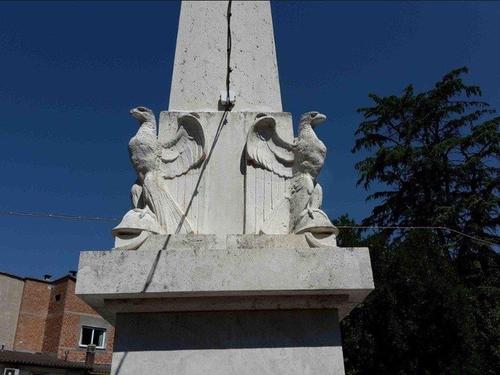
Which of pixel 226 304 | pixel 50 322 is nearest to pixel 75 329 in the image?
pixel 50 322

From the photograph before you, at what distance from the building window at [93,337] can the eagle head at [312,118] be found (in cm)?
2815

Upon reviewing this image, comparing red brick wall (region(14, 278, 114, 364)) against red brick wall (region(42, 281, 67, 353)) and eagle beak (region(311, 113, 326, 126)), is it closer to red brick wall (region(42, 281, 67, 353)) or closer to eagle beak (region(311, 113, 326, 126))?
red brick wall (region(42, 281, 67, 353))

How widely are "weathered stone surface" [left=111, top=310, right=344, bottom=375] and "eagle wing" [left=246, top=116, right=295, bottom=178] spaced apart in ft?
4.16

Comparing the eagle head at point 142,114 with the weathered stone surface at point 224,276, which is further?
the eagle head at point 142,114

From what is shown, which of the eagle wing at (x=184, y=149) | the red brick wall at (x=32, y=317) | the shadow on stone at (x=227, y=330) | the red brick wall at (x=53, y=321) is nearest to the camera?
the shadow on stone at (x=227, y=330)

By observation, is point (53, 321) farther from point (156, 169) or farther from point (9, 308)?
point (156, 169)

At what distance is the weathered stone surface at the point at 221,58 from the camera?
4.69 meters

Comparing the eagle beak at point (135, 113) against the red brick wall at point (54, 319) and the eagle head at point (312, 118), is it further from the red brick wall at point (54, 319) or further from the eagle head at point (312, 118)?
the red brick wall at point (54, 319)

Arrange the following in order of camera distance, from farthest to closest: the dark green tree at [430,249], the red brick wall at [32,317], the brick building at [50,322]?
1. the red brick wall at [32,317]
2. the brick building at [50,322]
3. the dark green tree at [430,249]

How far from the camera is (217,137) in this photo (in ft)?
14.3

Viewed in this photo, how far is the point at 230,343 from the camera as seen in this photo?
11.2ft

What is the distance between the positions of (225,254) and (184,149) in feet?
4.19

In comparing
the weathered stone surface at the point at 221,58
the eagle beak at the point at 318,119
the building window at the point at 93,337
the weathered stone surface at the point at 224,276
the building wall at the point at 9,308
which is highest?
the building wall at the point at 9,308

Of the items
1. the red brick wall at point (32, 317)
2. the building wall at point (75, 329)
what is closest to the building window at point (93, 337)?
the building wall at point (75, 329)
